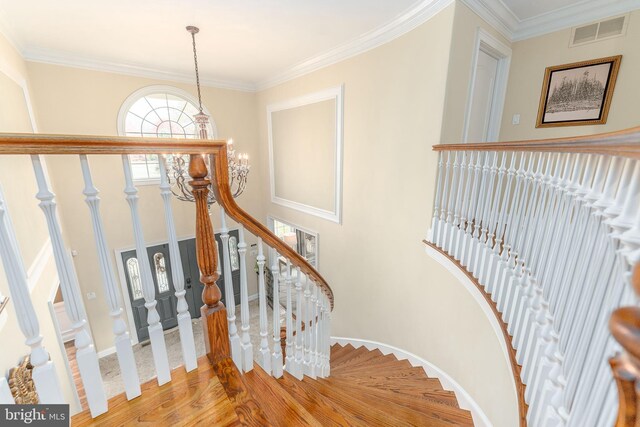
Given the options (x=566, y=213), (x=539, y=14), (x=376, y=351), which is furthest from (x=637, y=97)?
(x=376, y=351)

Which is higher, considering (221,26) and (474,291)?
(221,26)

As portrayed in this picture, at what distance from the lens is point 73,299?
2.69 feet

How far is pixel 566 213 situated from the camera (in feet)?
3.59

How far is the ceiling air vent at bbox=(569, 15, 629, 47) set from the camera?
2.39m

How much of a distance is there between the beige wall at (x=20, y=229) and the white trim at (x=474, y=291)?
9.86 ft

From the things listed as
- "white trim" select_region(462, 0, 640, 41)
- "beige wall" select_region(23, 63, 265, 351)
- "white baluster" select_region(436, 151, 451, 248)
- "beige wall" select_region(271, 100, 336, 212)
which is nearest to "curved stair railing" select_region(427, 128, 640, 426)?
"white baluster" select_region(436, 151, 451, 248)

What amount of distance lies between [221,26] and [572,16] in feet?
11.9

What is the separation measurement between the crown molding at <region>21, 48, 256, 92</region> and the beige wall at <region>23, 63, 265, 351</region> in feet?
0.23

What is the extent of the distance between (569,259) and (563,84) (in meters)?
2.85

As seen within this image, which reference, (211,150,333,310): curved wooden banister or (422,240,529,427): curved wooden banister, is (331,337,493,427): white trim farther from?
(211,150,333,310): curved wooden banister

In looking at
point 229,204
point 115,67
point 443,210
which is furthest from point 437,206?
point 115,67

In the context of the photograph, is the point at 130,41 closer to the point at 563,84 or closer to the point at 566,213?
the point at 566,213

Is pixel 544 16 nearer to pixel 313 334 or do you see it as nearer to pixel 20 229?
pixel 313 334

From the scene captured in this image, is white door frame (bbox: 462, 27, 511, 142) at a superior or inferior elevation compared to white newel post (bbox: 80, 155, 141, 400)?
superior
